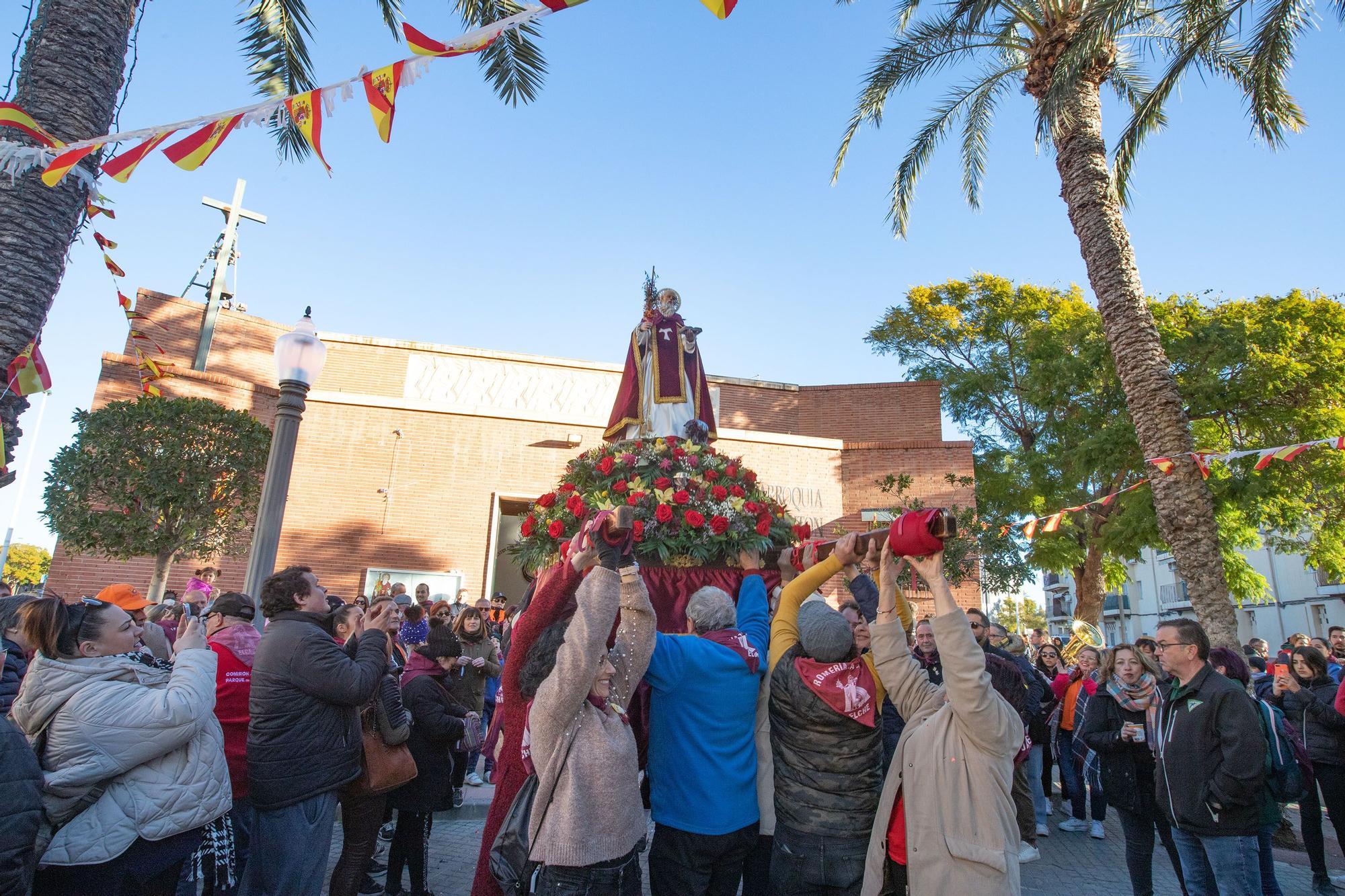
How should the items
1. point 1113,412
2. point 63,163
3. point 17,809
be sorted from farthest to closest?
1. point 1113,412
2. point 63,163
3. point 17,809

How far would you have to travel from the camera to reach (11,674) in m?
4.10

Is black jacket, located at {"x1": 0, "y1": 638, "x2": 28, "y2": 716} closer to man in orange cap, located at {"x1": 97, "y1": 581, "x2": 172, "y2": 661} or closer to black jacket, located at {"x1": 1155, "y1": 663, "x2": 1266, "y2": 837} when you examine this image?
man in orange cap, located at {"x1": 97, "y1": 581, "x2": 172, "y2": 661}

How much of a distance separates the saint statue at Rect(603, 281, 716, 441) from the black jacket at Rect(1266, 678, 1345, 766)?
5.15 metres

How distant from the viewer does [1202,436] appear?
19.0 metres

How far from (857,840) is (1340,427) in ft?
60.9

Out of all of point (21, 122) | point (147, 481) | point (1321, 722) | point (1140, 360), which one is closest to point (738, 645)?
point (1321, 722)

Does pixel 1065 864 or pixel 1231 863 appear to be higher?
pixel 1231 863

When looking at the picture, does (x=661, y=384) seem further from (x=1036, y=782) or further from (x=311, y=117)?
(x=1036, y=782)

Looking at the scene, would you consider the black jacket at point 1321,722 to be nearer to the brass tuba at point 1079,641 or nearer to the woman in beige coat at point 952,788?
the brass tuba at point 1079,641

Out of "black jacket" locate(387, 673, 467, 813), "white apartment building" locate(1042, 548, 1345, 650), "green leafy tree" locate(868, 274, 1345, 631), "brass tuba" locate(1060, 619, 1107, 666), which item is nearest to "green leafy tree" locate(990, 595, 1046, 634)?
"white apartment building" locate(1042, 548, 1345, 650)

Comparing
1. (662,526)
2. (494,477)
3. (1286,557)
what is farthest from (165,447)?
(1286,557)

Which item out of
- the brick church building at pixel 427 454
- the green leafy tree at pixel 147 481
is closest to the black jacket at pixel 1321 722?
the brick church building at pixel 427 454

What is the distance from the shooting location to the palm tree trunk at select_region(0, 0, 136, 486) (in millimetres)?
5883

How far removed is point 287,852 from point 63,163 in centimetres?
460
